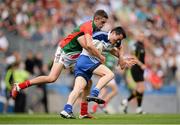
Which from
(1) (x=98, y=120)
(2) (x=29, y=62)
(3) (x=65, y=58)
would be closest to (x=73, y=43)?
(3) (x=65, y=58)

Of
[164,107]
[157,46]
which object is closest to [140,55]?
[164,107]

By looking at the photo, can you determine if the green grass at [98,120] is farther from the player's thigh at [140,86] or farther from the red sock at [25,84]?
the player's thigh at [140,86]

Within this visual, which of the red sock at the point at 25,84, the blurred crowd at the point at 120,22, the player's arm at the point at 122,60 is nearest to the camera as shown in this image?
the player's arm at the point at 122,60

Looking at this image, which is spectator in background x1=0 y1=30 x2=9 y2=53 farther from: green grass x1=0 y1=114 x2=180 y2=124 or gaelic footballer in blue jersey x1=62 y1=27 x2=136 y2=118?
gaelic footballer in blue jersey x1=62 y1=27 x2=136 y2=118

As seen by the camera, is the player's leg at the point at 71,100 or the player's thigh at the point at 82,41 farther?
the player's thigh at the point at 82,41

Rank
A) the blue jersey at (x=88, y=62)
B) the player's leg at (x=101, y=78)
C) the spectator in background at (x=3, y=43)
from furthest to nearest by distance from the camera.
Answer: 1. the spectator in background at (x=3, y=43)
2. the blue jersey at (x=88, y=62)
3. the player's leg at (x=101, y=78)

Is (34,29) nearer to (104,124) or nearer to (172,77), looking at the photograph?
(172,77)

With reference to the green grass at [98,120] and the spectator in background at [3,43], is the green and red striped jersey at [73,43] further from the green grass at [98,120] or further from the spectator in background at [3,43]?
the spectator in background at [3,43]

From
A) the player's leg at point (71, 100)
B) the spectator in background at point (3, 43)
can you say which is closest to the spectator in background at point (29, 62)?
the spectator in background at point (3, 43)

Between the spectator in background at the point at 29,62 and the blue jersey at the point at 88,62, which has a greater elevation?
the spectator in background at the point at 29,62

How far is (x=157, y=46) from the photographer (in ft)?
108

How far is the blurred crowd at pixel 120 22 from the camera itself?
2766cm

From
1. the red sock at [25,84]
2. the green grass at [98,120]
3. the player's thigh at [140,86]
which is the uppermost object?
the player's thigh at [140,86]

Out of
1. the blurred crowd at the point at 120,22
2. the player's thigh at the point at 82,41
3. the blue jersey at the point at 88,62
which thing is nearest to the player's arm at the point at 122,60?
the blue jersey at the point at 88,62
